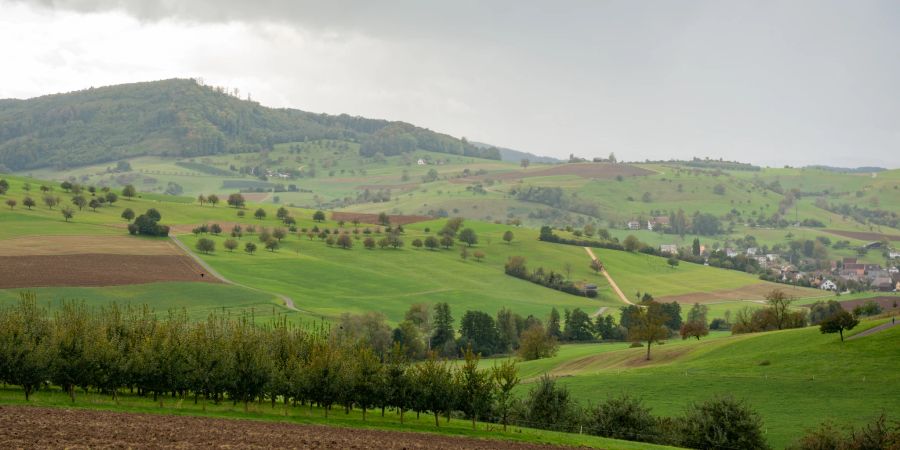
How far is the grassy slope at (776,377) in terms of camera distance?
69.8 metres

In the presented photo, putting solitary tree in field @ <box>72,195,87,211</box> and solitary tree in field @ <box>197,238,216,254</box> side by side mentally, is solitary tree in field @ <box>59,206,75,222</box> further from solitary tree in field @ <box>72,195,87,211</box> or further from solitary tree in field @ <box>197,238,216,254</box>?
solitary tree in field @ <box>197,238,216,254</box>

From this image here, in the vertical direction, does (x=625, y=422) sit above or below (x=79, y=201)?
below

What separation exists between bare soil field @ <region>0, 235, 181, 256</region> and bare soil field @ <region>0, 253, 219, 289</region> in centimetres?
285

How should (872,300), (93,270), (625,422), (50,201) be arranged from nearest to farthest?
(625,422), (93,270), (872,300), (50,201)

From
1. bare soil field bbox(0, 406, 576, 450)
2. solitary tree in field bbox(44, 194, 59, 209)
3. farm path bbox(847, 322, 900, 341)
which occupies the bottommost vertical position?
bare soil field bbox(0, 406, 576, 450)

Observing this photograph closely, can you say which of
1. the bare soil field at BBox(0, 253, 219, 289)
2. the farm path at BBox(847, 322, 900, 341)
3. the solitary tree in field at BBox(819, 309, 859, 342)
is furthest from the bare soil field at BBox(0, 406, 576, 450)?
the bare soil field at BBox(0, 253, 219, 289)

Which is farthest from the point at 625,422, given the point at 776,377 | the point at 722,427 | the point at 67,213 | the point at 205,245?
the point at 67,213

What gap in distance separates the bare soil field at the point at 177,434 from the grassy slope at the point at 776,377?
28583 mm

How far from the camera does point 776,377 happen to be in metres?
80.1

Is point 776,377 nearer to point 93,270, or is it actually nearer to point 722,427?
point 722,427

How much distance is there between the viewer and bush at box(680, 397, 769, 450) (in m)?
61.8

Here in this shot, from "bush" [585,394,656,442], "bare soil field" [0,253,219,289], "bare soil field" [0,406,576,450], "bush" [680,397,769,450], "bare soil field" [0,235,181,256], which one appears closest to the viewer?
"bare soil field" [0,406,576,450]

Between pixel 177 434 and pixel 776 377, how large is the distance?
58.1 meters

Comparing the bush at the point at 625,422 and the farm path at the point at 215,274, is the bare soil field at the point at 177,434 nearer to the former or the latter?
the bush at the point at 625,422
